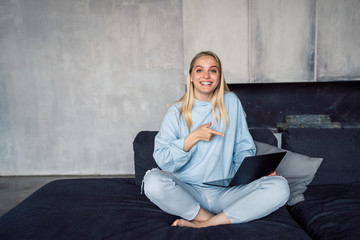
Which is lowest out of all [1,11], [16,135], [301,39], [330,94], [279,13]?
[16,135]

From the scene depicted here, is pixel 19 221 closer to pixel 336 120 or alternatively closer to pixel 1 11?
pixel 1 11

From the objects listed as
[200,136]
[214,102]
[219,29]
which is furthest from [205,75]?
[219,29]

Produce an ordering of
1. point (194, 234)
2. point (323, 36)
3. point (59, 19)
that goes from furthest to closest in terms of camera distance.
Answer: point (59, 19) → point (323, 36) → point (194, 234)

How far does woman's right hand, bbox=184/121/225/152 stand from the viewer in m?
1.61

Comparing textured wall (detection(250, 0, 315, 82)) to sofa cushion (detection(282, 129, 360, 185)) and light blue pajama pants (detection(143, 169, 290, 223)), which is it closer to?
sofa cushion (detection(282, 129, 360, 185))

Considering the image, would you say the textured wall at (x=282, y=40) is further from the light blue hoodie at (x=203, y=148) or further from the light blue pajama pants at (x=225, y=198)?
the light blue pajama pants at (x=225, y=198)

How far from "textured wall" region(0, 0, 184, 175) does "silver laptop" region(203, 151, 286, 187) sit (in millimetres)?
2246

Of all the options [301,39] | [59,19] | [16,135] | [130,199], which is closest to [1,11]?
[59,19]

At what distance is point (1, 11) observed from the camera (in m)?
3.66

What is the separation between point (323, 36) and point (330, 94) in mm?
887

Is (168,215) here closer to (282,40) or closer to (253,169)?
(253,169)

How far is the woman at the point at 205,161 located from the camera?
1476mm

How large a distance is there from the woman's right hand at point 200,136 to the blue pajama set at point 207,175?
4 centimetres

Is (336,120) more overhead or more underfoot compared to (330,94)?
more underfoot
